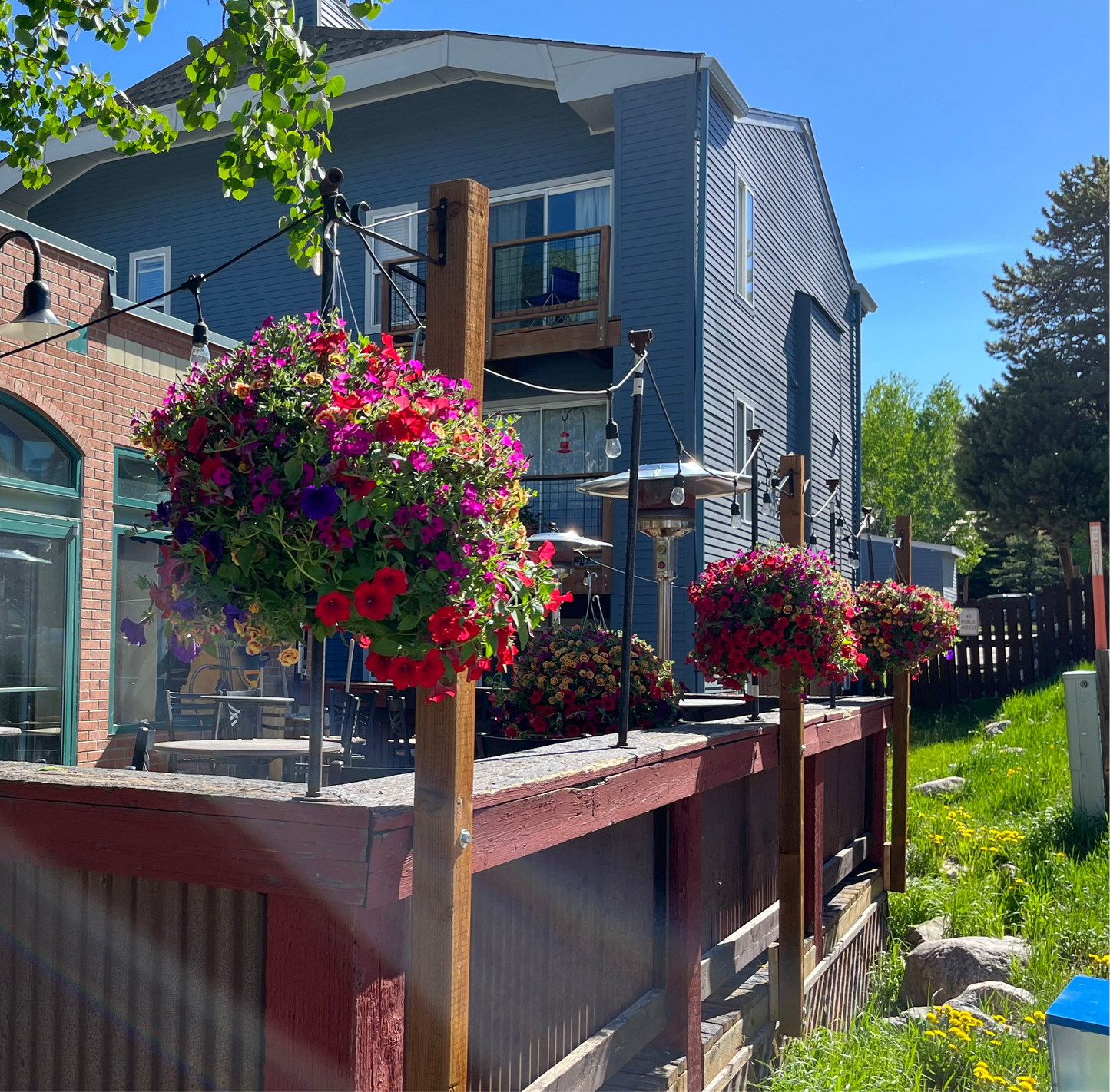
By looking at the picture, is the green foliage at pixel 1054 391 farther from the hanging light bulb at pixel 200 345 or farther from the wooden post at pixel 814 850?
the hanging light bulb at pixel 200 345

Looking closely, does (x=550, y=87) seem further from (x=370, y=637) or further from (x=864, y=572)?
(x=864, y=572)

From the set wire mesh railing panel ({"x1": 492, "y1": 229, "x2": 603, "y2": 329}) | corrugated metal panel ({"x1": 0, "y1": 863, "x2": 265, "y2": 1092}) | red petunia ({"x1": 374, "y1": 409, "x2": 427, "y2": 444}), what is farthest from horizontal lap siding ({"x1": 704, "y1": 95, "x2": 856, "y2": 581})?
red petunia ({"x1": 374, "y1": 409, "x2": 427, "y2": 444})

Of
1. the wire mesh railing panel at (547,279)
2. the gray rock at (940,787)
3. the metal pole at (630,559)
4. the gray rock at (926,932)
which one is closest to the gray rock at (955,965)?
the gray rock at (926,932)

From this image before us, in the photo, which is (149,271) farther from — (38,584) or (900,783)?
(900,783)

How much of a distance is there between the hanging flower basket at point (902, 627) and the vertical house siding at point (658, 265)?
15.1ft

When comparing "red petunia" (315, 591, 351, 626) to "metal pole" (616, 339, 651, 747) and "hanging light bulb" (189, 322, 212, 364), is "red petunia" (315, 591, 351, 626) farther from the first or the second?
"metal pole" (616, 339, 651, 747)

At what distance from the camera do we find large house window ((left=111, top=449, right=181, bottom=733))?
8.07 metres

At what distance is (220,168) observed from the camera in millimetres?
4559

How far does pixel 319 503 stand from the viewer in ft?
6.49

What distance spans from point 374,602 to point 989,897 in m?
7.87

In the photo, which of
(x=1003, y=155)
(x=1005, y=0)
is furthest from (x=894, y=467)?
(x=1005, y=0)

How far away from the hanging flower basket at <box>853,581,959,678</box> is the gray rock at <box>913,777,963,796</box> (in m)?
3.98

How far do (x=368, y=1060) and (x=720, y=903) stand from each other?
3040 millimetres

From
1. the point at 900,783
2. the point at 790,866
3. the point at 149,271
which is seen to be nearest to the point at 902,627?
the point at 900,783
